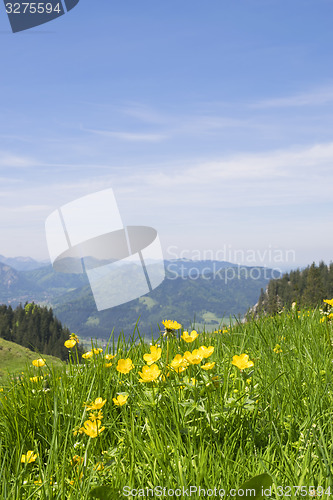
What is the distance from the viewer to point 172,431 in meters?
2.90

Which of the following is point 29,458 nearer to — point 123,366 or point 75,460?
point 75,460

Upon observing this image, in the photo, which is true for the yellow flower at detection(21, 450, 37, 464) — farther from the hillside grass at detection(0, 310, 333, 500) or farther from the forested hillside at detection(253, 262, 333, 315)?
the forested hillside at detection(253, 262, 333, 315)

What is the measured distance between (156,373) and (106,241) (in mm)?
32372

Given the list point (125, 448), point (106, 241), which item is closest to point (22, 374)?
point (125, 448)

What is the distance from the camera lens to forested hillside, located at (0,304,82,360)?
135 meters

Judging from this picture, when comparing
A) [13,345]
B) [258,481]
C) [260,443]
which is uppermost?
[258,481]

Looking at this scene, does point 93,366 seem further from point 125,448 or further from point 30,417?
point 125,448

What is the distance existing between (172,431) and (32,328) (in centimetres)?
14546

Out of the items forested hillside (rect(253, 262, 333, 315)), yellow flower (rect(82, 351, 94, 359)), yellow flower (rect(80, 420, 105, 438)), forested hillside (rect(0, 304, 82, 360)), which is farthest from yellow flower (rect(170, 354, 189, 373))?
forested hillside (rect(0, 304, 82, 360))

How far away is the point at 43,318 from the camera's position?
13962 cm

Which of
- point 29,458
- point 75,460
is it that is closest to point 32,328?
point 29,458

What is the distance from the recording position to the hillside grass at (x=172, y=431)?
253cm

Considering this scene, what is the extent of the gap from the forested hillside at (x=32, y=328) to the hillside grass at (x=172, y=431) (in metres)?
136

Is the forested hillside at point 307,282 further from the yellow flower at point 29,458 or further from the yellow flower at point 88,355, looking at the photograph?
the yellow flower at point 29,458
